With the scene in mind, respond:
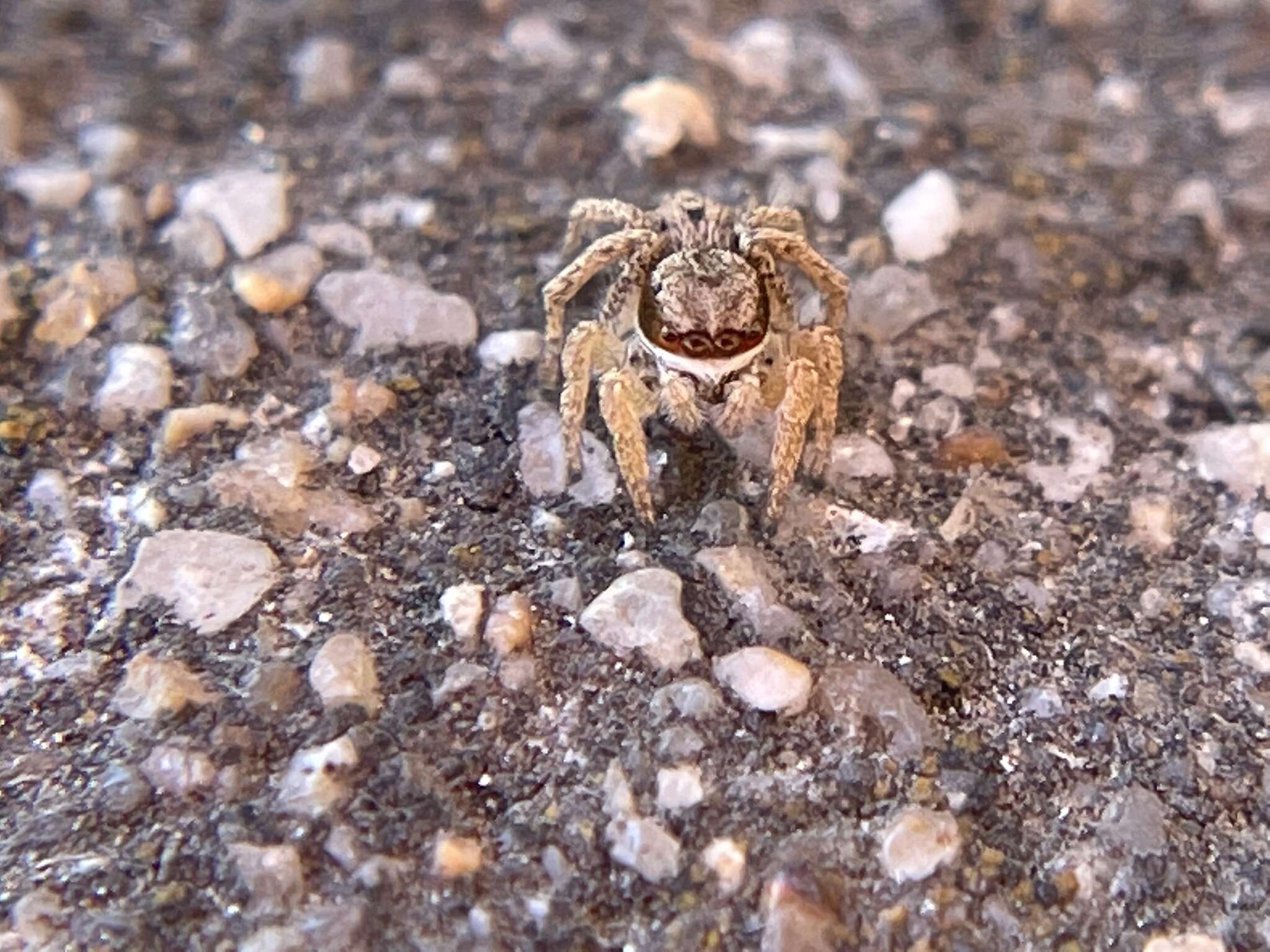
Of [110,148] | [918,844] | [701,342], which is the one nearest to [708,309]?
[701,342]

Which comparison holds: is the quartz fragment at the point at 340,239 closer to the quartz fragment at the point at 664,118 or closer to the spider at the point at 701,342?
the spider at the point at 701,342

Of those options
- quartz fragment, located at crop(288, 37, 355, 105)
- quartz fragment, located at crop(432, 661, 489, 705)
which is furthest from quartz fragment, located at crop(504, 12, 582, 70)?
quartz fragment, located at crop(432, 661, 489, 705)

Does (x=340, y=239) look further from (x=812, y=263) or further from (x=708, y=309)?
(x=812, y=263)

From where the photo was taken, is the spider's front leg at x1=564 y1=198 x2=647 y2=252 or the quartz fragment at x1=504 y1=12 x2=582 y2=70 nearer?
the spider's front leg at x1=564 y1=198 x2=647 y2=252

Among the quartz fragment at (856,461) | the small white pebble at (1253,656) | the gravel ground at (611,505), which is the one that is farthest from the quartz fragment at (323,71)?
the small white pebble at (1253,656)

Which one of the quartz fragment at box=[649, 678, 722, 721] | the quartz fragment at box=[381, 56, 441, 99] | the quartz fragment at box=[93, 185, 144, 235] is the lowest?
the quartz fragment at box=[649, 678, 722, 721]

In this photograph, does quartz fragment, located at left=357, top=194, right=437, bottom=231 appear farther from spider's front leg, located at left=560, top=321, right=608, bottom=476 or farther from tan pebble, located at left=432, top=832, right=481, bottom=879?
tan pebble, located at left=432, top=832, right=481, bottom=879
